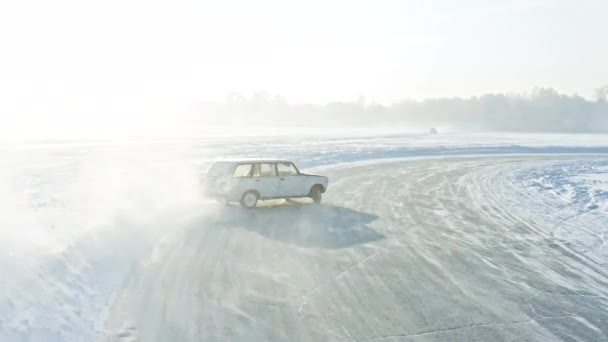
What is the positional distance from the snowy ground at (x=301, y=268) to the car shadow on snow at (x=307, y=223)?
0.24ft

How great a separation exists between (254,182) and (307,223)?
2859 millimetres

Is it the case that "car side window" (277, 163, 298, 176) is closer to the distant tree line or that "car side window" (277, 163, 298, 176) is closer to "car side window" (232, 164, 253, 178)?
"car side window" (232, 164, 253, 178)

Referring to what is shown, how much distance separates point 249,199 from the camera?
15391mm

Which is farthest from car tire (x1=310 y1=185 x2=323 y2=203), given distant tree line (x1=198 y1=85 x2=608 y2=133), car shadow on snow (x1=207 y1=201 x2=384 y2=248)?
distant tree line (x1=198 y1=85 x2=608 y2=133)

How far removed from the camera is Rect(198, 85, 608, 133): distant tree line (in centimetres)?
14000

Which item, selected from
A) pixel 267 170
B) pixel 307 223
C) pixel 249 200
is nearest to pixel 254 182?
pixel 249 200

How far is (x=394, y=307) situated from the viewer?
7184mm

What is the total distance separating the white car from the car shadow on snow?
16.0 inches

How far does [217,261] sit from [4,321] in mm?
3910

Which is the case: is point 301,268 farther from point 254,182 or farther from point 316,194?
point 316,194

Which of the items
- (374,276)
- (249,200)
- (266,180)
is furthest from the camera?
(266,180)

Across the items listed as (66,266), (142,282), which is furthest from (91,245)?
(142,282)

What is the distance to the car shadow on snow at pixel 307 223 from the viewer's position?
1145 centimetres

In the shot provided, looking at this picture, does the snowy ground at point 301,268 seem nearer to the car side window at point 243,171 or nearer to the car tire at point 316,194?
the car tire at point 316,194
